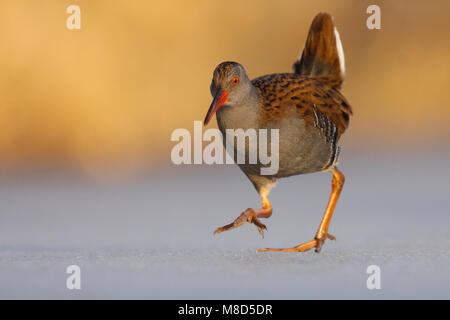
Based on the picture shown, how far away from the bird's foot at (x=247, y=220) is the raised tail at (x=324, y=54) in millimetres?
1588

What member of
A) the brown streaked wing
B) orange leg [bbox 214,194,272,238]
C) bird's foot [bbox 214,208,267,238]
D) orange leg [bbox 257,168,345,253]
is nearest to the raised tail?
the brown streaked wing

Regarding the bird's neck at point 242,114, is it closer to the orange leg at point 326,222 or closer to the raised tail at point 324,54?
the orange leg at point 326,222

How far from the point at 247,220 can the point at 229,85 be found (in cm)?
131

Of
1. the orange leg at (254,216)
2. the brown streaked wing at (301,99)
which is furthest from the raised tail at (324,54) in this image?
the orange leg at (254,216)

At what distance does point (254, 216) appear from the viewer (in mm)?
5801

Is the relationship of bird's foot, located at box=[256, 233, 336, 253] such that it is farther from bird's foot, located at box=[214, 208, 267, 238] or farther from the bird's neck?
the bird's neck

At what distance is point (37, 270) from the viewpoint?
5.01 m

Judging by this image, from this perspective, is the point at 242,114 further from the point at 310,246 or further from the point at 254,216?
the point at 310,246

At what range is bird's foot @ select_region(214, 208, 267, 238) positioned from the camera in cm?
545

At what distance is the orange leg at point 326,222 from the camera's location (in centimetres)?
569

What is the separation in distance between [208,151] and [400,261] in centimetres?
207

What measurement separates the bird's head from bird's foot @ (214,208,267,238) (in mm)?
1049

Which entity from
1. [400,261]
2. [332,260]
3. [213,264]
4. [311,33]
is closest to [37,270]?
[213,264]

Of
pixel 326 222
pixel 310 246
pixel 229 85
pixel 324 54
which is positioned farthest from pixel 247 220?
pixel 324 54
